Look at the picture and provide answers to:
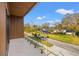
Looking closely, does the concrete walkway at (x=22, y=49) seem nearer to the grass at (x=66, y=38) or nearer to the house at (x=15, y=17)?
Result: the house at (x=15, y=17)

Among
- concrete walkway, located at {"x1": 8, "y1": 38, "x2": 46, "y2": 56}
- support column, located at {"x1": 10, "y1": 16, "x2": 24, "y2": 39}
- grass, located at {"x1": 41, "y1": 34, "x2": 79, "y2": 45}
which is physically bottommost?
concrete walkway, located at {"x1": 8, "y1": 38, "x2": 46, "y2": 56}

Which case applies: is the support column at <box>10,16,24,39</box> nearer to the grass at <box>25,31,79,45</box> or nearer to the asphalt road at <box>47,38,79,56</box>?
the grass at <box>25,31,79,45</box>

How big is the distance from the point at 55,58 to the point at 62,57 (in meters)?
0.08

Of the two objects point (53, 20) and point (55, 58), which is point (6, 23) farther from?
point (55, 58)

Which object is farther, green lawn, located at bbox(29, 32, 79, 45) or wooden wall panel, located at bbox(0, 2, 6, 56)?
green lawn, located at bbox(29, 32, 79, 45)

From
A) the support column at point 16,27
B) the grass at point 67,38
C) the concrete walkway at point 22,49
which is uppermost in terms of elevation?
the support column at point 16,27

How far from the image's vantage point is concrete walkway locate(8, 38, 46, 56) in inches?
75.5

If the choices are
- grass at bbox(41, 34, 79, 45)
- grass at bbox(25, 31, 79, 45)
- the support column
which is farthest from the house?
grass at bbox(41, 34, 79, 45)

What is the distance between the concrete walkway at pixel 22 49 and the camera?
1918 mm

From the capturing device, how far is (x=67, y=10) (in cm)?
193

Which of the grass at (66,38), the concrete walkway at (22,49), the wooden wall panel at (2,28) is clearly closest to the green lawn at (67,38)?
the grass at (66,38)

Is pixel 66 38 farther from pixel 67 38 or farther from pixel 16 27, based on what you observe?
pixel 16 27

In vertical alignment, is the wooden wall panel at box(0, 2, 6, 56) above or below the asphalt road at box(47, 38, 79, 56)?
above

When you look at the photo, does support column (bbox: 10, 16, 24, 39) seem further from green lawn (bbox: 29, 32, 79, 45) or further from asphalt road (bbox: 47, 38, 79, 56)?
asphalt road (bbox: 47, 38, 79, 56)
